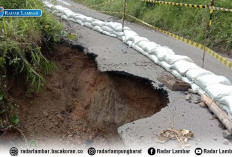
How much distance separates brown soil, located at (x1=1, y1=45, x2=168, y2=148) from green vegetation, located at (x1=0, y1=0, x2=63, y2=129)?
10.2 inches

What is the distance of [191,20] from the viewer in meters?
7.78

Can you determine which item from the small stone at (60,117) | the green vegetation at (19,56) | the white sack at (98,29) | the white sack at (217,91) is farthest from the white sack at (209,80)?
the white sack at (98,29)

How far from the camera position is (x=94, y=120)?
4.77m

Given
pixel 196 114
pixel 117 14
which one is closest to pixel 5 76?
pixel 196 114

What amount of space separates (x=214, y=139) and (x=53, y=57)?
3278 mm

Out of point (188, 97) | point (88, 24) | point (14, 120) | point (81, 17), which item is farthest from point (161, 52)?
point (81, 17)

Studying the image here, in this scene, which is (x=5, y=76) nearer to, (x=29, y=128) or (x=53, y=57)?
(x=29, y=128)

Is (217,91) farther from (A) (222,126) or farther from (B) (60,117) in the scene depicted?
(B) (60,117)

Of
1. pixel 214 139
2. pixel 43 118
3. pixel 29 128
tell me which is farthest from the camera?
pixel 43 118

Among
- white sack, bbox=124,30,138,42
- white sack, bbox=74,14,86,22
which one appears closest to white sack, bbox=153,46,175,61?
white sack, bbox=124,30,138,42

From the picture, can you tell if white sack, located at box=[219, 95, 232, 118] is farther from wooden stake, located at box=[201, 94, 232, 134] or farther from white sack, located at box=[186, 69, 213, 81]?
white sack, located at box=[186, 69, 213, 81]

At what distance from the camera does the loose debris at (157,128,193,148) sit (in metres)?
2.99

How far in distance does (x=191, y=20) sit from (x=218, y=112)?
4899 millimetres

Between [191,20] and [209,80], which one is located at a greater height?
[191,20]
